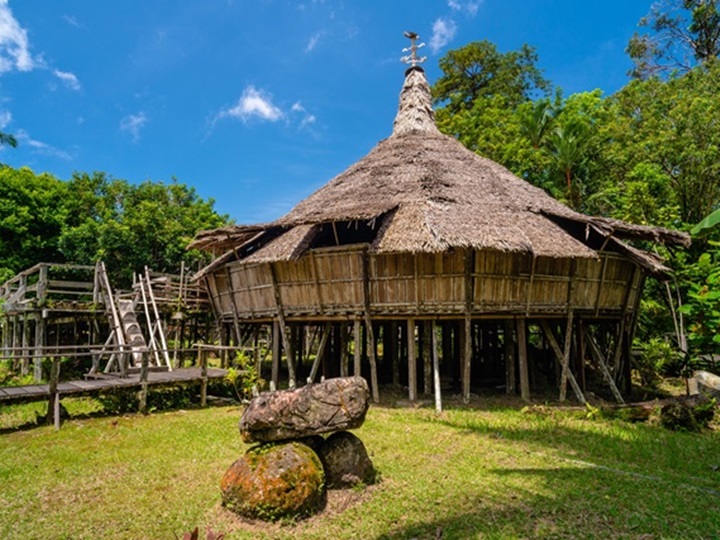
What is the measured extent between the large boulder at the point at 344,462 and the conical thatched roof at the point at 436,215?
5965 millimetres

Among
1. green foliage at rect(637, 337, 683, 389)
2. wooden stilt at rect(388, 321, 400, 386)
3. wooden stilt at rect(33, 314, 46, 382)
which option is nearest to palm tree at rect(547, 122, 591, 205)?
green foliage at rect(637, 337, 683, 389)

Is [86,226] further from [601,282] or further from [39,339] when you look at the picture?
[601,282]

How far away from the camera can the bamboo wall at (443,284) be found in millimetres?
12961

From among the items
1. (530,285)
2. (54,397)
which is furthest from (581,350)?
(54,397)

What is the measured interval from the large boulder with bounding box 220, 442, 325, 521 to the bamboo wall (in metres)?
7.30

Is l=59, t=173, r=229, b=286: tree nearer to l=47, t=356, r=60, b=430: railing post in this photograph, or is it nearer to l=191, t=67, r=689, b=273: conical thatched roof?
l=191, t=67, r=689, b=273: conical thatched roof

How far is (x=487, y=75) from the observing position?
36.1 metres

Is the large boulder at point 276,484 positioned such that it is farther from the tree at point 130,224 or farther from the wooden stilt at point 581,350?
the tree at point 130,224

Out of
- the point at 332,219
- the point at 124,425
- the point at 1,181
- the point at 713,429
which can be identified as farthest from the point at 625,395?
the point at 1,181

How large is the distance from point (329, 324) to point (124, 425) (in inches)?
261

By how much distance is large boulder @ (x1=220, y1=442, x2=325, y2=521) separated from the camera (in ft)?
19.7

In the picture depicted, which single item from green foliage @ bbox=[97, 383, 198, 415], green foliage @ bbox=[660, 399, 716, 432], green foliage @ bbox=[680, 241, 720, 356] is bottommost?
green foliage @ bbox=[660, 399, 716, 432]

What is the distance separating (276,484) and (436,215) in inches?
351

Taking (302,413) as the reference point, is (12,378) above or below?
below
